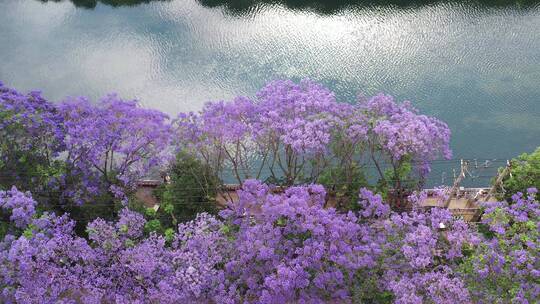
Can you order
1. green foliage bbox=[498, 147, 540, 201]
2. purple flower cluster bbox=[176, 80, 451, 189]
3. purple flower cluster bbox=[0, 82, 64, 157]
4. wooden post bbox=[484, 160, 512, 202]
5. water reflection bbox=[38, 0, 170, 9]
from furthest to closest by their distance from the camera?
water reflection bbox=[38, 0, 170, 9] → wooden post bbox=[484, 160, 512, 202] → green foliage bbox=[498, 147, 540, 201] → purple flower cluster bbox=[176, 80, 451, 189] → purple flower cluster bbox=[0, 82, 64, 157]

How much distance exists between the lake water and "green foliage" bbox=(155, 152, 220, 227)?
6887mm

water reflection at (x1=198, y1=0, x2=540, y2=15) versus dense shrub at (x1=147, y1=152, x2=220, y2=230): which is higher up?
water reflection at (x1=198, y1=0, x2=540, y2=15)

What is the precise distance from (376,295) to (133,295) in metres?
5.21

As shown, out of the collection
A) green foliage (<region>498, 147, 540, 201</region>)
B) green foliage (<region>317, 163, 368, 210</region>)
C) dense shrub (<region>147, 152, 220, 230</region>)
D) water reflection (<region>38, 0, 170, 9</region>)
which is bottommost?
dense shrub (<region>147, 152, 220, 230</region>)

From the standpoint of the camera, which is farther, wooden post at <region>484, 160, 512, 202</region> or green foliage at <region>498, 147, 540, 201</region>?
wooden post at <region>484, 160, 512, 202</region>

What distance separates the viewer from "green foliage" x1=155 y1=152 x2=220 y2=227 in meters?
17.0

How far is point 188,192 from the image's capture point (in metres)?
17.0

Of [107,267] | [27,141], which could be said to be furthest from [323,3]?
[107,267]

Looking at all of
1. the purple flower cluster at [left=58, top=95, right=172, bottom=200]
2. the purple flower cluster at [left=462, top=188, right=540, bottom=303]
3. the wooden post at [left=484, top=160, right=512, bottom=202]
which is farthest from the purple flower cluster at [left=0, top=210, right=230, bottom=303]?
the wooden post at [left=484, top=160, right=512, bottom=202]

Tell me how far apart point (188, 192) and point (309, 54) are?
11380 mm

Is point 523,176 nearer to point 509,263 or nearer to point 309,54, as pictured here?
point 509,263

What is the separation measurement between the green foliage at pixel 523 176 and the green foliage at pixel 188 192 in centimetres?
794

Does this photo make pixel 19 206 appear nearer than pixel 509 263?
No

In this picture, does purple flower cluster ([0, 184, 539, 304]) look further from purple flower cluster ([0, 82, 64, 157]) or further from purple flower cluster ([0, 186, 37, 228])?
purple flower cluster ([0, 82, 64, 157])
